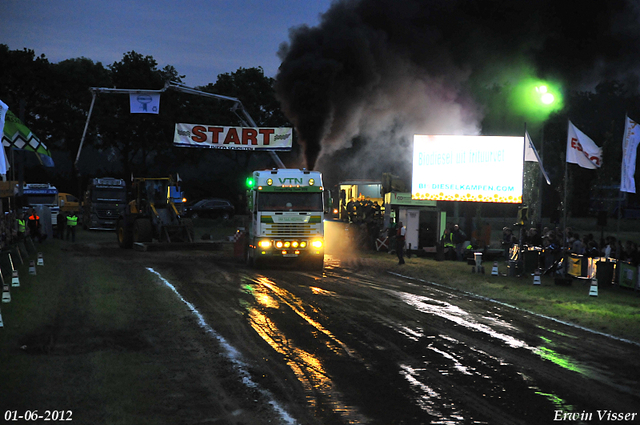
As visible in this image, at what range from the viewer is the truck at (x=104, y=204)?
40594mm

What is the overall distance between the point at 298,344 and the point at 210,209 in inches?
1692

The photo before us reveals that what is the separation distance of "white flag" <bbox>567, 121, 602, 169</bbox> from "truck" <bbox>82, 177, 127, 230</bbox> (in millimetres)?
29509

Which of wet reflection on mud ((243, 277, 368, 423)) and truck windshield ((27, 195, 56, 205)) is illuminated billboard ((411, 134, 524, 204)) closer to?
wet reflection on mud ((243, 277, 368, 423))

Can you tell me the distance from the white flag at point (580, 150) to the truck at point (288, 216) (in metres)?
8.90

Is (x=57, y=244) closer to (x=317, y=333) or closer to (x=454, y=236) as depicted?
(x=454, y=236)

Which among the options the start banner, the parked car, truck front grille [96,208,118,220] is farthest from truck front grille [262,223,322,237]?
the parked car

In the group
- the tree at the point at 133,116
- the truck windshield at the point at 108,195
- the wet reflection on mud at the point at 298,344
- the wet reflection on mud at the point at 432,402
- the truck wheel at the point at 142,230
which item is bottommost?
the wet reflection on mud at the point at 298,344

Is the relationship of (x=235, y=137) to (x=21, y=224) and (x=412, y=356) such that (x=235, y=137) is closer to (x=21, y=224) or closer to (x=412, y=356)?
(x=21, y=224)

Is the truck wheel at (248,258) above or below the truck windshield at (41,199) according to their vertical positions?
below

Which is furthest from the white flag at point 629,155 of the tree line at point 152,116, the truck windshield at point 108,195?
the truck windshield at point 108,195

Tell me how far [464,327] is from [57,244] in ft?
79.7

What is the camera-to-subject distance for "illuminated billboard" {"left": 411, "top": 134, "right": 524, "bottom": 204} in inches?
1037

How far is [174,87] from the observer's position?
30281mm

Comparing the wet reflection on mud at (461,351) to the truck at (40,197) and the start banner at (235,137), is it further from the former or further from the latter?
the truck at (40,197)
